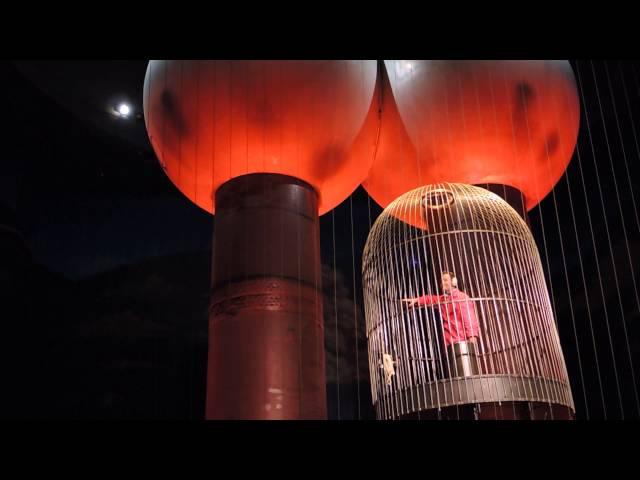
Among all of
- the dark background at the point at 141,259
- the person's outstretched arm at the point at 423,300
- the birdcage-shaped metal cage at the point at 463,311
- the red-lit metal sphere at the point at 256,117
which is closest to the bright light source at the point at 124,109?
the dark background at the point at 141,259

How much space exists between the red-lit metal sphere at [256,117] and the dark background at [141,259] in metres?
2.27

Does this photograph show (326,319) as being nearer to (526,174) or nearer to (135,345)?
(135,345)

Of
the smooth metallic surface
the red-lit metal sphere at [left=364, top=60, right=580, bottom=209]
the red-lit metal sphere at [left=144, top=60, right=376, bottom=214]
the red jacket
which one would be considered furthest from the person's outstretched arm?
the red-lit metal sphere at [left=364, top=60, right=580, bottom=209]

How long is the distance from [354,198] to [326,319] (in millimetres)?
1490

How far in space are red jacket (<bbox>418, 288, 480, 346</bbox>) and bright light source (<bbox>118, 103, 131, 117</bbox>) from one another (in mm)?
4656

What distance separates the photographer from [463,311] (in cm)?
483

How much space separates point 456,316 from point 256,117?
1.88 metres

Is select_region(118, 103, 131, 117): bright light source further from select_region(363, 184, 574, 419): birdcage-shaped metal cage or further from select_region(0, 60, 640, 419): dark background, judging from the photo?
select_region(363, 184, 574, 419): birdcage-shaped metal cage

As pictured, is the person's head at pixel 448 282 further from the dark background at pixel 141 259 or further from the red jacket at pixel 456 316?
the dark background at pixel 141 259

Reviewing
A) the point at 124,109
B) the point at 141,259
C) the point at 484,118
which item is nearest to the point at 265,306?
the point at 484,118

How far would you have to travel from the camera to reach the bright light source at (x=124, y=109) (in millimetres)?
8148

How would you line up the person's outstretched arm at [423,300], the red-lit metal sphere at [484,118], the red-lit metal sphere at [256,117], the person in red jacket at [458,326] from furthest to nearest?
the red-lit metal sphere at [484,118], the red-lit metal sphere at [256,117], the person's outstretched arm at [423,300], the person in red jacket at [458,326]

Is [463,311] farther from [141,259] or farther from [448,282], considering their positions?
[141,259]

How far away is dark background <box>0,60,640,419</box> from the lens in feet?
23.0
